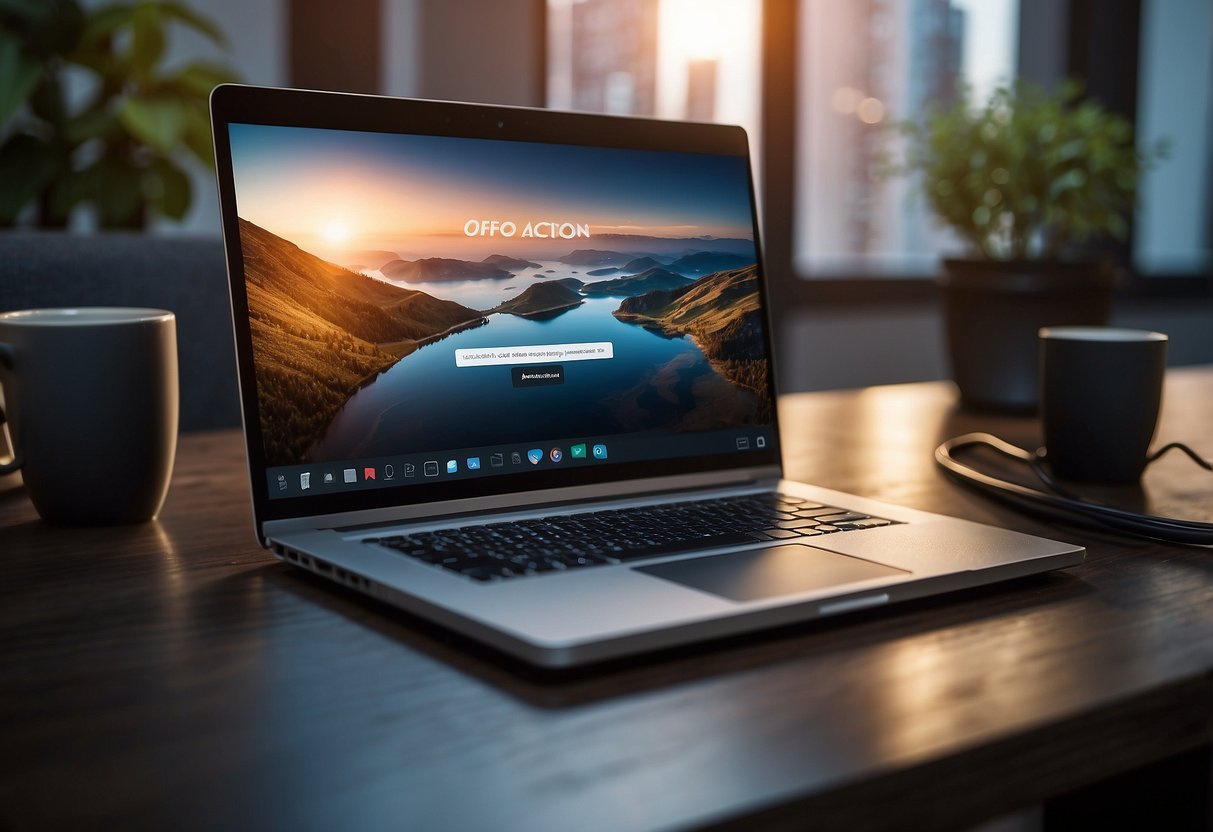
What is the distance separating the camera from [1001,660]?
1.61 feet

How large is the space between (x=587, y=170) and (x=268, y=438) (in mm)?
303

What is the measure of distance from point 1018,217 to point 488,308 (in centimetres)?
84

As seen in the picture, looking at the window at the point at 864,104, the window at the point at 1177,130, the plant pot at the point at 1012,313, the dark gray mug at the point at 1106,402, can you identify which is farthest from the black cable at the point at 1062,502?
the window at the point at 1177,130

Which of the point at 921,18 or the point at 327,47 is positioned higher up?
the point at 921,18

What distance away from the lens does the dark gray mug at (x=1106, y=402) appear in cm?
90

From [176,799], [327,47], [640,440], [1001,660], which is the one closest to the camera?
[176,799]

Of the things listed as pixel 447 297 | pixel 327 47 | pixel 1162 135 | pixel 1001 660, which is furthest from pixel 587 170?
pixel 1162 135

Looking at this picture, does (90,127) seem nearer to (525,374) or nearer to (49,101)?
(49,101)

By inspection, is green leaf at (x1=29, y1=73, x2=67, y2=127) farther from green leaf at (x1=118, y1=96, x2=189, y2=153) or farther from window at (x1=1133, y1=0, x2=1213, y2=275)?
window at (x1=1133, y1=0, x2=1213, y2=275)

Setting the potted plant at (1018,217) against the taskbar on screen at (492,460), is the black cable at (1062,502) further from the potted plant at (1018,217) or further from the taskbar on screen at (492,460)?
the potted plant at (1018,217)

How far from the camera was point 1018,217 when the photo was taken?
4.41 ft

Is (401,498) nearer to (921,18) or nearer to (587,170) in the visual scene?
(587,170)

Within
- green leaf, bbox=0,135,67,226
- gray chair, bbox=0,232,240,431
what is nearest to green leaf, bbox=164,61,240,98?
green leaf, bbox=0,135,67,226

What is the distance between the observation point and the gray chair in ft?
3.98
